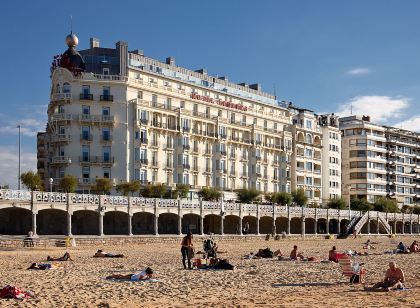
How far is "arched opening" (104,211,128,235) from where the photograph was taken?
63.1 m

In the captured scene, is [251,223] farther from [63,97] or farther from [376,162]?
[376,162]

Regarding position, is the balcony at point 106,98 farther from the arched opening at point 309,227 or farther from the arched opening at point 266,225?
the arched opening at point 309,227

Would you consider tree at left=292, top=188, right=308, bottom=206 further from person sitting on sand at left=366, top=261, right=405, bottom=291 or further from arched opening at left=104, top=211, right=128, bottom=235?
person sitting on sand at left=366, top=261, right=405, bottom=291

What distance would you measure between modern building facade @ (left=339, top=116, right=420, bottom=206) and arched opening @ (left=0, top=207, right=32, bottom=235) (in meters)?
69.6

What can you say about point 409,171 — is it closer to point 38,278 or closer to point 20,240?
point 20,240

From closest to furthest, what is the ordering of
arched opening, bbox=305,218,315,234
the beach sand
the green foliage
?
the beach sand
the green foliage
arched opening, bbox=305,218,315,234

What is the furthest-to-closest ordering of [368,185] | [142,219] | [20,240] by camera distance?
[368,185], [142,219], [20,240]

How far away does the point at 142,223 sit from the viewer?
216ft

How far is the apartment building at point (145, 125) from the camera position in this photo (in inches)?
2869

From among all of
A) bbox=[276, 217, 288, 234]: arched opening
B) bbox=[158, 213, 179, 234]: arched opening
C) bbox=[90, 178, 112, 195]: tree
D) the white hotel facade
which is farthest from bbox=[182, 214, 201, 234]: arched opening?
bbox=[276, 217, 288, 234]: arched opening

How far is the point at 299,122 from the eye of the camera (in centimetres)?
10131

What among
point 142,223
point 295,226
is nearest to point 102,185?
point 142,223

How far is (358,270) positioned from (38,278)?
10985mm

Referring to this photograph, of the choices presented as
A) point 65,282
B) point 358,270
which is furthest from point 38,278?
point 358,270
